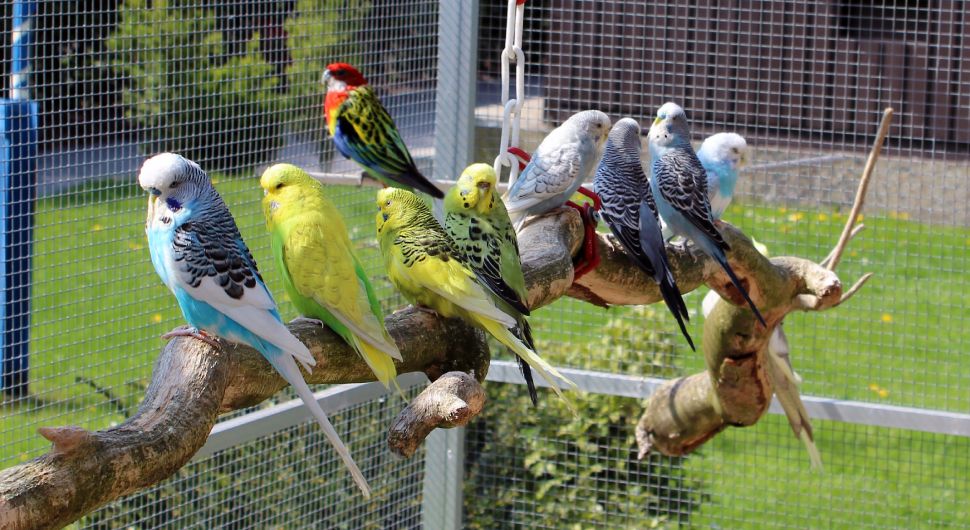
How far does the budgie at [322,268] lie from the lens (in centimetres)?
152

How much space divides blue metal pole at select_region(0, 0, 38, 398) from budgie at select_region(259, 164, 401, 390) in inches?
31.5

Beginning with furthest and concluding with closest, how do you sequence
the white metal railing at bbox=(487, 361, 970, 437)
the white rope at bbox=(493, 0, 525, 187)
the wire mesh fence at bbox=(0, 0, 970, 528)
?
1. the white metal railing at bbox=(487, 361, 970, 437)
2. the wire mesh fence at bbox=(0, 0, 970, 528)
3. the white rope at bbox=(493, 0, 525, 187)

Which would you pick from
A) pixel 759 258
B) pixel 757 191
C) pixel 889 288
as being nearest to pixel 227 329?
pixel 759 258

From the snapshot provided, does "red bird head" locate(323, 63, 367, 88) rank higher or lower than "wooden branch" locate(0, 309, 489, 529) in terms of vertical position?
higher

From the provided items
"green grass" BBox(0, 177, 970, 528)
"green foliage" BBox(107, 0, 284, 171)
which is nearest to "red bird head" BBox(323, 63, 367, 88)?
"green foliage" BBox(107, 0, 284, 171)

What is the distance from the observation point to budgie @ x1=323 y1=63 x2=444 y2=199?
2555 millimetres

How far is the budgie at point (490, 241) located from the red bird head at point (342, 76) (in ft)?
2.71

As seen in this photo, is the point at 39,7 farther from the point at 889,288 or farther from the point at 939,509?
the point at 889,288

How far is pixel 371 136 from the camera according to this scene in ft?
8.39

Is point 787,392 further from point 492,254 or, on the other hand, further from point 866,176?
point 492,254

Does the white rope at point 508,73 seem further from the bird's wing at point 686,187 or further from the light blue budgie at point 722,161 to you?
the light blue budgie at point 722,161

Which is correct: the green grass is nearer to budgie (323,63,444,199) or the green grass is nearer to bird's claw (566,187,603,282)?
budgie (323,63,444,199)

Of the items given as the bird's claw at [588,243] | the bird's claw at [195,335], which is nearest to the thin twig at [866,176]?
the bird's claw at [588,243]

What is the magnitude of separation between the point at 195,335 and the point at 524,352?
0.48 metres
